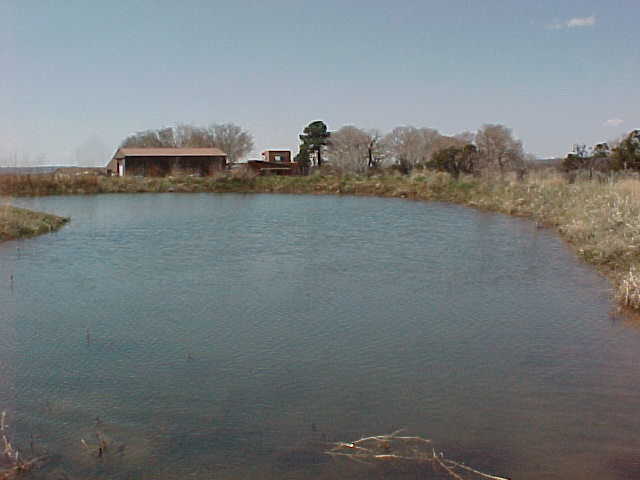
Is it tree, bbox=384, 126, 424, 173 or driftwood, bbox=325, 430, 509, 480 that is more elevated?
tree, bbox=384, 126, 424, 173

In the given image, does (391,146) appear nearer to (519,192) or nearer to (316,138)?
(316,138)

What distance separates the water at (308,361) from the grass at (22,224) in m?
2.72

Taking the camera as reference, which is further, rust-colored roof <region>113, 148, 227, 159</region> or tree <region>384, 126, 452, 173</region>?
tree <region>384, 126, 452, 173</region>

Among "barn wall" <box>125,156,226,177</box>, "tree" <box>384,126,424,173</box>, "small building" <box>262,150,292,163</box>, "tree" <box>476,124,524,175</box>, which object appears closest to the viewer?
"barn wall" <box>125,156,226,177</box>

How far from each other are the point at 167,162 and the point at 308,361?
134ft

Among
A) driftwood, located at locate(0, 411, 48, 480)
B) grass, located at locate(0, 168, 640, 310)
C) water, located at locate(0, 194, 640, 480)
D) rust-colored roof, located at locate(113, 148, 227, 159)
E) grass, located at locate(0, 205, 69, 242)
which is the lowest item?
driftwood, located at locate(0, 411, 48, 480)

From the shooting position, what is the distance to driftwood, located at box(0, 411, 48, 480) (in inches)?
157

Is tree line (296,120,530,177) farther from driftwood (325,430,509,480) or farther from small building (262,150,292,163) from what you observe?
driftwood (325,430,509,480)

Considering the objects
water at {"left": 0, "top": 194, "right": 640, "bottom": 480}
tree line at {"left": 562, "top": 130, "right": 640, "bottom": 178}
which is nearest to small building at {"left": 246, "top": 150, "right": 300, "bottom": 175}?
tree line at {"left": 562, "top": 130, "right": 640, "bottom": 178}

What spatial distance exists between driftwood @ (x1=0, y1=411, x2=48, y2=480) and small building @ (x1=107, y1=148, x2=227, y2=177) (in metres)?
39.8

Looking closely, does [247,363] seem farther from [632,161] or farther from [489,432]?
[632,161]

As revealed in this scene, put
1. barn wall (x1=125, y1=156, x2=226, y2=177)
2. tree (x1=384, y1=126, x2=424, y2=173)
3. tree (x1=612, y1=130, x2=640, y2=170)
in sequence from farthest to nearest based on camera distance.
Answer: tree (x1=384, y1=126, x2=424, y2=173) → barn wall (x1=125, y1=156, x2=226, y2=177) → tree (x1=612, y1=130, x2=640, y2=170)

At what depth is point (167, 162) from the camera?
147 ft

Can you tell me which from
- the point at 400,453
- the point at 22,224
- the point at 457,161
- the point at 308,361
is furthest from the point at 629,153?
the point at 400,453
